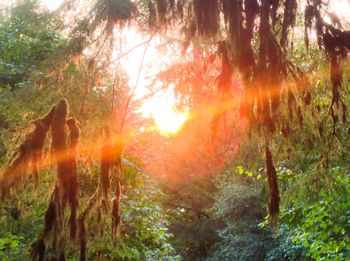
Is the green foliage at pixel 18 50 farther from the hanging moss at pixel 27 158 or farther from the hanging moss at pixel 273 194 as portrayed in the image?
the hanging moss at pixel 273 194

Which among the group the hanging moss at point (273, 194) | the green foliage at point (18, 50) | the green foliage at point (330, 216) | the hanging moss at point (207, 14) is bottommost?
the hanging moss at point (273, 194)

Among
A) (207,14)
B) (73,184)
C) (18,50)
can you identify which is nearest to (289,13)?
(207,14)

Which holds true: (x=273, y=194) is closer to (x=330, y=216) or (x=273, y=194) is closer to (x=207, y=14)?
(x=207, y=14)

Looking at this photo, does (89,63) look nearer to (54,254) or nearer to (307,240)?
(54,254)

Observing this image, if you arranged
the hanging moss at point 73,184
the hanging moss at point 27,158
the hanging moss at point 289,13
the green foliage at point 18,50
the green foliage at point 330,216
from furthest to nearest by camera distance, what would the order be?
the green foliage at point 18,50, the green foliage at point 330,216, the hanging moss at point 289,13, the hanging moss at point 73,184, the hanging moss at point 27,158

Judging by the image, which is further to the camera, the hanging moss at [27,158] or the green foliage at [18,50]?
the green foliage at [18,50]

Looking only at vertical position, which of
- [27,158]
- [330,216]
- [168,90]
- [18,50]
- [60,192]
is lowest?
[60,192]

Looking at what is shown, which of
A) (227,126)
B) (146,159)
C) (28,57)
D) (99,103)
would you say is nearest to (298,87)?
(227,126)

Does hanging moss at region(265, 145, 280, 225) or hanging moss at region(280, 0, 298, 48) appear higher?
hanging moss at region(280, 0, 298, 48)

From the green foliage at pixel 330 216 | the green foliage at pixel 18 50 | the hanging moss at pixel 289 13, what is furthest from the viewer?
the green foliage at pixel 18 50

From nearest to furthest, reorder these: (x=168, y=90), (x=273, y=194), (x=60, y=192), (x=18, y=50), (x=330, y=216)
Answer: (x=60, y=192), (x=273, y=194), (x=168, y=90), (x=330, y=216), (x=18, y=50)

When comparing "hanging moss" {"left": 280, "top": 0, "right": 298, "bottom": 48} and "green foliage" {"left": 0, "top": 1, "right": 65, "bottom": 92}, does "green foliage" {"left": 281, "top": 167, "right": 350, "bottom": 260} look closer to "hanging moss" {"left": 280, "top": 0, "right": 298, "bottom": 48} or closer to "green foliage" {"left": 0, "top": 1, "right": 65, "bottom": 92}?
"hanging moss" {"left": 280, "top": 0, "right": 298, "bottom": 48}

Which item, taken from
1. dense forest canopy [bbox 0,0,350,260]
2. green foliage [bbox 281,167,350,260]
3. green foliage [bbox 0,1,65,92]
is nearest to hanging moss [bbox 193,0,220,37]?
dense forest canopy [bbox 0,0,350,260]

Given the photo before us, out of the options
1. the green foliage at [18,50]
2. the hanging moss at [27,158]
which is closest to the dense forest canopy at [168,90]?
the hanging moss at [27,158]
